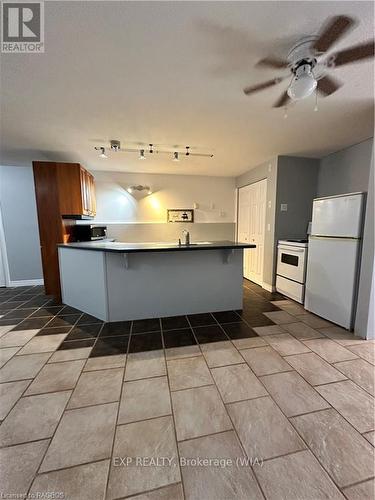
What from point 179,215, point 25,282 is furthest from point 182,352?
Result: point 25,282

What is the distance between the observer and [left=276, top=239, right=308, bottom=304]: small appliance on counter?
3.21m

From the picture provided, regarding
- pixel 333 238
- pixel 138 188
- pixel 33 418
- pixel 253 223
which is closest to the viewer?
pixel 33 418

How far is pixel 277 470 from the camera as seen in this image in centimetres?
108

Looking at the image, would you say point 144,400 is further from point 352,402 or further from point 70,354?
point 352,402

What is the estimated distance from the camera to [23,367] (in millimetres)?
1871

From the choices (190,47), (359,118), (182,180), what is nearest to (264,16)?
(190,47)

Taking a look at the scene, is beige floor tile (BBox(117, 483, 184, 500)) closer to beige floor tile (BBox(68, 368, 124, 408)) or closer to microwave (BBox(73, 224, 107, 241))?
beige floor tile (BBox(68, 368, 124, 408))

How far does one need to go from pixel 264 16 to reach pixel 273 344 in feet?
8.52

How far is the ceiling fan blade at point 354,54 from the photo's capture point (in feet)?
4.44

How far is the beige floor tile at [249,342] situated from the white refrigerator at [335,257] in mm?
1131

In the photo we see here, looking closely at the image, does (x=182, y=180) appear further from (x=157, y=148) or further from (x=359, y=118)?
(x=359, y=118)

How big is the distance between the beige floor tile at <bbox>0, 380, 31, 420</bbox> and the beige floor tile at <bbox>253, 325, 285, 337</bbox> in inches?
89.6

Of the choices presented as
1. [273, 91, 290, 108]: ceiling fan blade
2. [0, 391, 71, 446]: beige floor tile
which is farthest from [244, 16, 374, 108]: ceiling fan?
[0, 391, 71, 446]: beige floor tile

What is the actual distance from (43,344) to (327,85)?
12.1 feet
